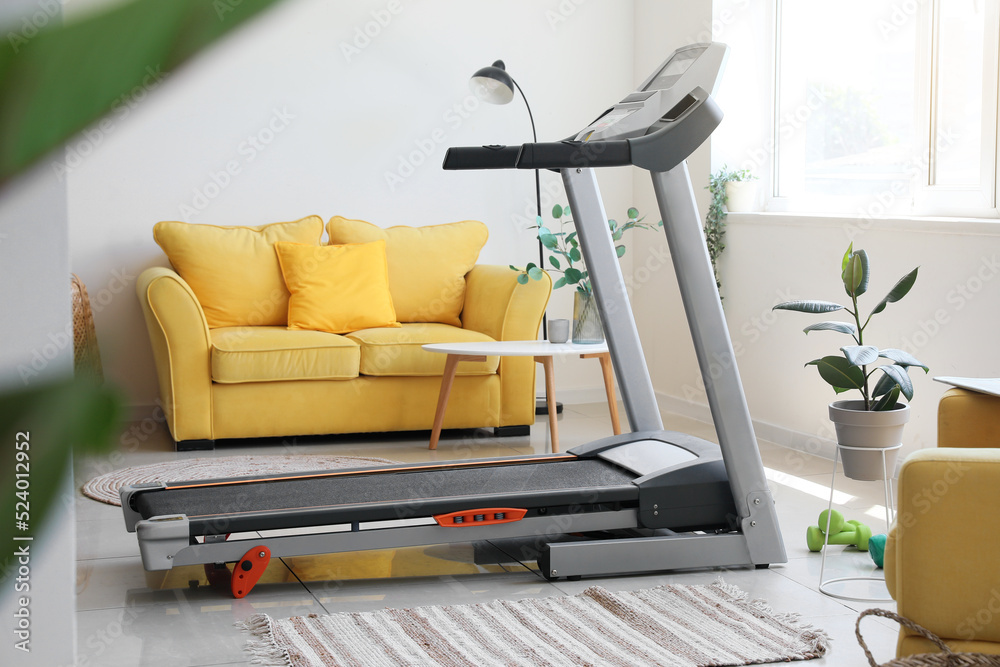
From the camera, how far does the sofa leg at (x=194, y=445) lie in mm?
4168

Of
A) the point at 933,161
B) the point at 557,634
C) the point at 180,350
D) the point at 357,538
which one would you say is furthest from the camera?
the point at 180,350

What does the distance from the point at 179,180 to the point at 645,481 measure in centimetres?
318

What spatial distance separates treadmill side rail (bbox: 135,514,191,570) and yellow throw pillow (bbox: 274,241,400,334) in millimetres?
2225

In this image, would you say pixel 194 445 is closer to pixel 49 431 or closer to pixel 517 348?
pixel 517 348

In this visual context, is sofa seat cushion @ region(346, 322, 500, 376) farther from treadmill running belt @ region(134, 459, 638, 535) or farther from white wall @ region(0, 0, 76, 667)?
white wall @ region(0, 0, 76, 667)

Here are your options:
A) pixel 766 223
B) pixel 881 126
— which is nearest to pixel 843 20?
pixel 881 126

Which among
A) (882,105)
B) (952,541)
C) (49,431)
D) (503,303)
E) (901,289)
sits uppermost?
(882,105)

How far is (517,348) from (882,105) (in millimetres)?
1747

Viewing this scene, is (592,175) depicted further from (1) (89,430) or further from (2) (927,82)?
(1) (89,430)

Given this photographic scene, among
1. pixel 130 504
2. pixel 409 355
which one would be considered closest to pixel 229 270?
pixel 409 355

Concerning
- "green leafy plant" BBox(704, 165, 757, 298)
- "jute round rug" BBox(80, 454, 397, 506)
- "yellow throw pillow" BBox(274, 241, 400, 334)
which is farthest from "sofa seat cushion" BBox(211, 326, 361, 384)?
"green leafy plant" BBox(704, 165, 757, 298)

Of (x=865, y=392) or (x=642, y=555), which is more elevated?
(x=865, y=392)

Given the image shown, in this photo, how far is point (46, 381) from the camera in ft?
0.88

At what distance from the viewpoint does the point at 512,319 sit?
14.4 feet
